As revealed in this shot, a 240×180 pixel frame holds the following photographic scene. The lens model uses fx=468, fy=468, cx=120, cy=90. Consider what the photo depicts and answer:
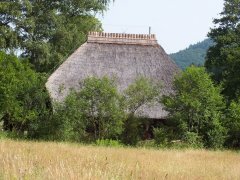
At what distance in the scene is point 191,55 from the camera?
7844cm

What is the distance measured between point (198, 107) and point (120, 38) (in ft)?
29.2

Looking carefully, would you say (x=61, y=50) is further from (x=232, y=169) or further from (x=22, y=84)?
(x=232, y=169)

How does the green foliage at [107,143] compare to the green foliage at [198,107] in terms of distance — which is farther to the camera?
the green foliage at [198,107]

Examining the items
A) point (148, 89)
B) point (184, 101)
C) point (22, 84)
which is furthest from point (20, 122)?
point (184, 101)

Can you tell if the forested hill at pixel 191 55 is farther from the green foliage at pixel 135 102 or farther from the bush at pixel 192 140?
the bush at pixel 192 140

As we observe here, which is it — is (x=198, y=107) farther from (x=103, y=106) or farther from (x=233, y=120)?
(x=103, y=106)

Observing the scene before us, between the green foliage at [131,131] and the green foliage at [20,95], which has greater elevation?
the green foliage at [20,95]

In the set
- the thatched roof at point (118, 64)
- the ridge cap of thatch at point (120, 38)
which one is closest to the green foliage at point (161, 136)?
the thatched roof at point (118, 64)

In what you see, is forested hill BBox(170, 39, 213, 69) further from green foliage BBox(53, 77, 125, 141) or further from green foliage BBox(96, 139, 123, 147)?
green foliage BBox(96, 139, 123, 147)

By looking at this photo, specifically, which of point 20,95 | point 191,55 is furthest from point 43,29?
point 191,55

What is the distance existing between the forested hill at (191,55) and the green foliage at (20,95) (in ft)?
173

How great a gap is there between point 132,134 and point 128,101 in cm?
129

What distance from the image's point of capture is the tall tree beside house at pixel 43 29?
25667 mm

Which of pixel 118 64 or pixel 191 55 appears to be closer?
pixel 118 64
